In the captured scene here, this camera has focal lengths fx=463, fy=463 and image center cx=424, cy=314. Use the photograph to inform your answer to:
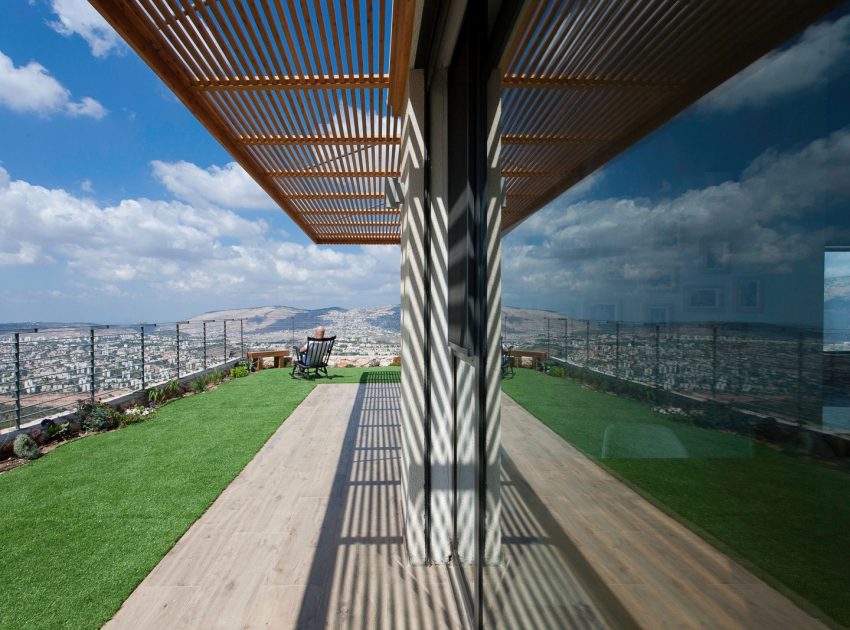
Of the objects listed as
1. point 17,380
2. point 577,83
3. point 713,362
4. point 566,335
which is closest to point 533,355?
point 566,335

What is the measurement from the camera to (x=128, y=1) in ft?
8.11

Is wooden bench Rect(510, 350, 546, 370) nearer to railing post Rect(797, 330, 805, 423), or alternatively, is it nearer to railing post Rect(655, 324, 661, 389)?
railing post Rect(655, 324, 661, 389)

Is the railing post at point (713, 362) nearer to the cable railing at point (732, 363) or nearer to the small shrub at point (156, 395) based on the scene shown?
the cable railing at point (732, 363)

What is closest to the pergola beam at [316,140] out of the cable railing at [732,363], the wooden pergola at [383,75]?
the wooden pergola at [383,75]

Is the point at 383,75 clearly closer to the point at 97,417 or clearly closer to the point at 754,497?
the point at 754,497

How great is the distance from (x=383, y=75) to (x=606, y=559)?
3.41m

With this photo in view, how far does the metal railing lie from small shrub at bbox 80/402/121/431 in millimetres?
237

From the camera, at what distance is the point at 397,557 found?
9.14 feet

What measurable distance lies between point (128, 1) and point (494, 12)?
2.11m

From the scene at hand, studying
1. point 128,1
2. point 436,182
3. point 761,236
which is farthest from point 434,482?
point 128,1

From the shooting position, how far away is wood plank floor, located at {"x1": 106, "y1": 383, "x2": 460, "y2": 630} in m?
2.22

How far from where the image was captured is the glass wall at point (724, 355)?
30 centimetres

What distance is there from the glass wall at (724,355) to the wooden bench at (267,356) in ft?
38.8

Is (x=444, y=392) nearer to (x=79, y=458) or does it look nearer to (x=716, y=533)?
(x=716, y=533)
